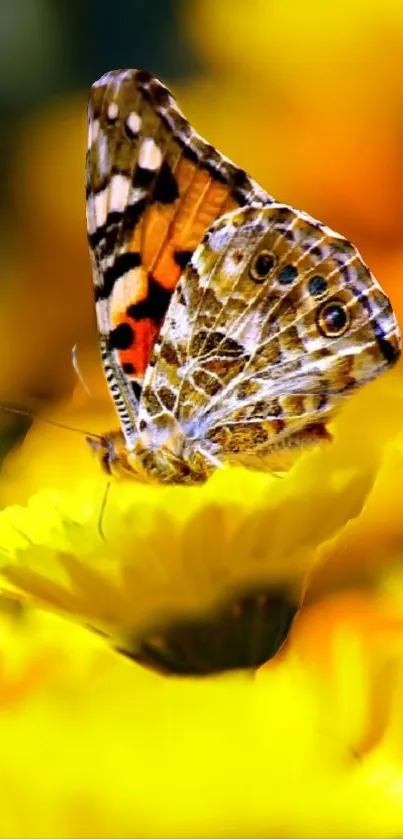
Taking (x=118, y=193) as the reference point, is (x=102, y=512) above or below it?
below

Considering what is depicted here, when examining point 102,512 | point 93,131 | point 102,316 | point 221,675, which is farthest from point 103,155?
point 221,675

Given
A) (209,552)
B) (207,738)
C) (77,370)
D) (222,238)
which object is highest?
(222,238)

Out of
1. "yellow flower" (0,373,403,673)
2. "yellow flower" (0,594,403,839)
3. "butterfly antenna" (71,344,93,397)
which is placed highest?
"butterfly antenna" (71,344,93,397)

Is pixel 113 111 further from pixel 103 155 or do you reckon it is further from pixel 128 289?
pixel 128 289

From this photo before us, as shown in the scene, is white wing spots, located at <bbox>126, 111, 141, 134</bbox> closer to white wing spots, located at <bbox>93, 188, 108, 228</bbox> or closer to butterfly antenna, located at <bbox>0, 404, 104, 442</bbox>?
white wing spots, located at <bbox>93, 188, 108, 228</bbox>

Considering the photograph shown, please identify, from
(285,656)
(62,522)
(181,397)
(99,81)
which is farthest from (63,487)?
(99,81)

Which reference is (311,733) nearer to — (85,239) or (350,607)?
(350,607)

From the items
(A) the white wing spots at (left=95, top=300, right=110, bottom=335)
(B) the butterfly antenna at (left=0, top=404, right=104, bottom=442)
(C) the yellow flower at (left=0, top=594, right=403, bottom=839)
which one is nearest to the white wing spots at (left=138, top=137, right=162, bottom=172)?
(A) the white wing spots at (left=95, top=300, right=110, bottom=335)
